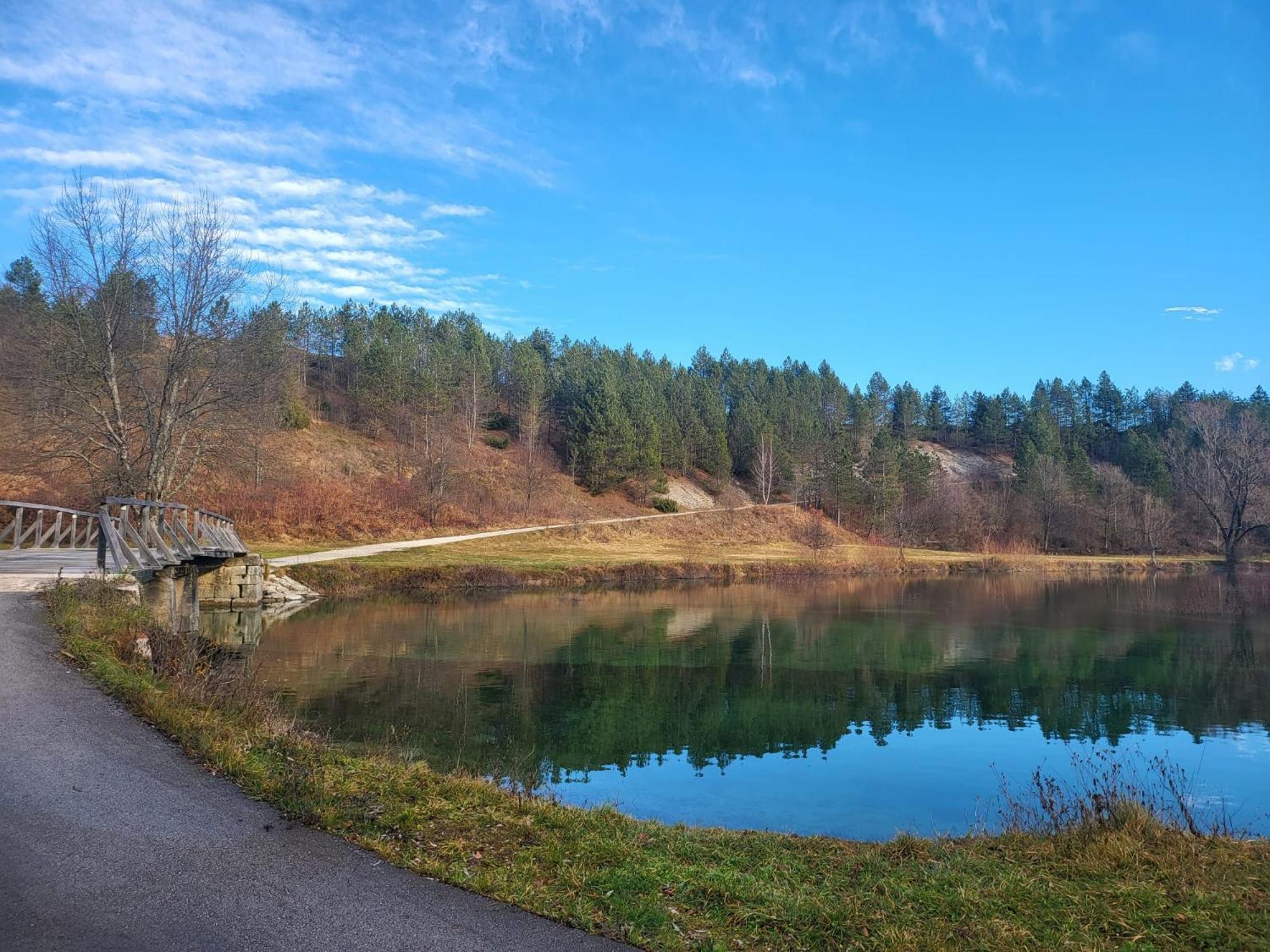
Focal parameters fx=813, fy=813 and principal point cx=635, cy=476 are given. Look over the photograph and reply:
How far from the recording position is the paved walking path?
115 ft

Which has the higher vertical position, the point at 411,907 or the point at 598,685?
the point at 411,907

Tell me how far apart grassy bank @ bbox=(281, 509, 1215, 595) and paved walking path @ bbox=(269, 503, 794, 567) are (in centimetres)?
69

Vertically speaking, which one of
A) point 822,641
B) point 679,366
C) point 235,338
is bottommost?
point 822,641

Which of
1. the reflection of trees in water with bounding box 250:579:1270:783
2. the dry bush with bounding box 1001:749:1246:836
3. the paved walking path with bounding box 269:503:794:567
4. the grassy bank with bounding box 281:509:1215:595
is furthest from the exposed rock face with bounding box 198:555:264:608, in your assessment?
the dry bush with bounding box 1001:749:1246:836

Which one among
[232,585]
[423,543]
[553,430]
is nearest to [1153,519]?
[553,430]

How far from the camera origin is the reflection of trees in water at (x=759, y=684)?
13797mm

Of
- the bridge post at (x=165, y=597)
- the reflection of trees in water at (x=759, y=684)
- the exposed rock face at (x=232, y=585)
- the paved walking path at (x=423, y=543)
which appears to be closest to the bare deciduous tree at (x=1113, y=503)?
the paved walking path at (x=423, y=543)

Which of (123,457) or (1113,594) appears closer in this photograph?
(123,457)

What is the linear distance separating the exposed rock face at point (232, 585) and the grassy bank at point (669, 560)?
3.56 m

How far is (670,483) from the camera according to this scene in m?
80.6

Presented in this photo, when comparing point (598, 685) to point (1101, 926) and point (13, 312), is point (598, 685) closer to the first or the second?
point (1101, 926)

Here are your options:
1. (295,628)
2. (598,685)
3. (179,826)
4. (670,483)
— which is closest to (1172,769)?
(598,685)

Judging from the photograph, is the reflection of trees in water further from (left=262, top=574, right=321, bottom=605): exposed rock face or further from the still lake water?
(left=262, top=574, right=321, bottom=605): exposed rock face

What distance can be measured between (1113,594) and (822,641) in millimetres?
26316
